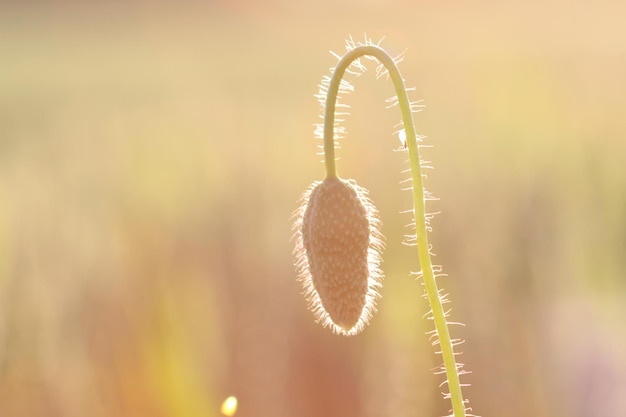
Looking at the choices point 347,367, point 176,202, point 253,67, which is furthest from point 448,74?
point 347,367

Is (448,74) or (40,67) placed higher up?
(40,67)

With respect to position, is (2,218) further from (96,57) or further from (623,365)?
(96,57)

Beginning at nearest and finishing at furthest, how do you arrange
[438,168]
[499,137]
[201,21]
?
[499,137]
[438,168]
[201,21]

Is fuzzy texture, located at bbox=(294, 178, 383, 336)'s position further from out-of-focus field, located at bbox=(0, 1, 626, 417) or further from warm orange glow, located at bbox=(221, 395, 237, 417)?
warm orange glow, located at bbox=(221, 395, 237, 417)

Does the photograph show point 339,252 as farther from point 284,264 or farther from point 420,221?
point 284,264

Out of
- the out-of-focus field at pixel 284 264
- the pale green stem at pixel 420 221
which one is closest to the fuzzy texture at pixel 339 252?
the pale green stem at pixel 420 221


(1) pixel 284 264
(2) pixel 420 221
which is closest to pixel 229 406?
(1) pixel 284 264
